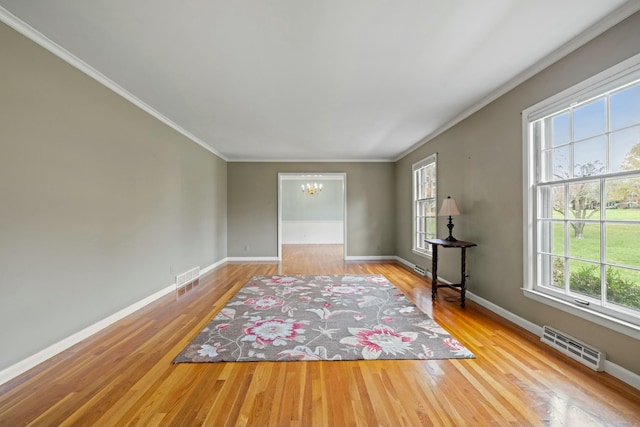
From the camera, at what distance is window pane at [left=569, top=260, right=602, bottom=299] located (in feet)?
7.02

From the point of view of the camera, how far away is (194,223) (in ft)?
16.2

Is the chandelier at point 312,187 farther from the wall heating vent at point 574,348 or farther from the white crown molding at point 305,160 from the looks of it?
the wall heating vent at point 574,348

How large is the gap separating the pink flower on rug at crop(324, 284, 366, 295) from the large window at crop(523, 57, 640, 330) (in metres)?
2.14

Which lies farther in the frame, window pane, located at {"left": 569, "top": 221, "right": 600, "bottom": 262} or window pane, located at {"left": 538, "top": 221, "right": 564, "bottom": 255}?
window pane, located at {"left": 538, "top": 221, "right": 564, "bottom": 255}

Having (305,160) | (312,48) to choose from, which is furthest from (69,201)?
(305,160)

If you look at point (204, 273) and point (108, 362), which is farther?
point (204, 273)

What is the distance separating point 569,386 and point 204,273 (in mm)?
5308

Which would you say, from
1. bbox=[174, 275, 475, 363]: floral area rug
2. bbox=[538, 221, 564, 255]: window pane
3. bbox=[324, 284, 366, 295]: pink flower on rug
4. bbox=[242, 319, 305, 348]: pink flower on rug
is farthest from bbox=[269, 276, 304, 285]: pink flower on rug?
bbox=[538, 221, 564, 255]: window pane

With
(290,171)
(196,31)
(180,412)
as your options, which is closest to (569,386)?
(180,412)

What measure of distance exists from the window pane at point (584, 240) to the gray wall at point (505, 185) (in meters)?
0.47

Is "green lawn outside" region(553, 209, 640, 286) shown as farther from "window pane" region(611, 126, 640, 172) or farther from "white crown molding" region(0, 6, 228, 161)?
"white crown molding" region(0, 6, 228, 161)

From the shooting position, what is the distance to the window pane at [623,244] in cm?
188

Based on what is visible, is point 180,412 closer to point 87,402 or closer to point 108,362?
point 87,402

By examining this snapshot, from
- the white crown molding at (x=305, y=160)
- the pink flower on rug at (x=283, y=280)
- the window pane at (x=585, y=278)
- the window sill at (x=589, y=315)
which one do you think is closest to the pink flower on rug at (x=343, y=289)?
the pink flower on rug at (x=283, y=280)
